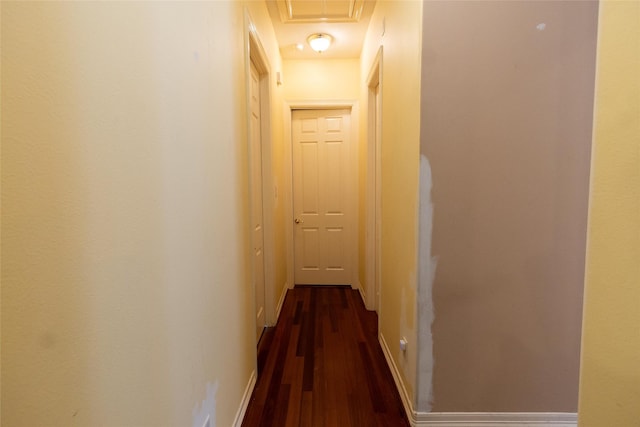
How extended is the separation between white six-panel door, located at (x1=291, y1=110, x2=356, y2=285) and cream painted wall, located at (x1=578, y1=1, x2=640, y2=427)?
10.00ft

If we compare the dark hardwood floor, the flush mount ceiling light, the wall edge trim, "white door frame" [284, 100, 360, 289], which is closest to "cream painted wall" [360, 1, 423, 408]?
the dark hardwood floor

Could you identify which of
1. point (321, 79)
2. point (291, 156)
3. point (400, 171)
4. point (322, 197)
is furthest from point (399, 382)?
point (321, 79)

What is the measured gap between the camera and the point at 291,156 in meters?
3.64

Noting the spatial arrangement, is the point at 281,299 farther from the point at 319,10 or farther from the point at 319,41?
the point at 319,10

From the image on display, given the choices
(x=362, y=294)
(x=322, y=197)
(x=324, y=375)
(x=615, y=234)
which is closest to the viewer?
(x=615, y=234)

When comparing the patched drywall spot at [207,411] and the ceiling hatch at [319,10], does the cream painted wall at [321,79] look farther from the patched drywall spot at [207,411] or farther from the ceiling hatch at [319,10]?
the patched drywall spot at [207,411]

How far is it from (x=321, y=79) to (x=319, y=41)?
576 mm

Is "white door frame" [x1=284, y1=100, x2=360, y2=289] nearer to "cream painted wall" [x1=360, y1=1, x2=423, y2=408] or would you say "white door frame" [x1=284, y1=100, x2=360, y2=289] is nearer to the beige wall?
"cream painted wall" [x1=360, y1=1, x2=423, y2=408]

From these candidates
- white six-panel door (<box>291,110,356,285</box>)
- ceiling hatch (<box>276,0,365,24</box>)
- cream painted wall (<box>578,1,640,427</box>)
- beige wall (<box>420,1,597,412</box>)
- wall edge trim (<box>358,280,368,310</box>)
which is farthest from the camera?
white six-panel door (<box>291,110,356,285</box>)

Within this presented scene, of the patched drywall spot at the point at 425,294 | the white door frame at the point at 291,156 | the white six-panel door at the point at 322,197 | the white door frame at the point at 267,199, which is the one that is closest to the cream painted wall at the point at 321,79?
the white door frame at the point at 291,156

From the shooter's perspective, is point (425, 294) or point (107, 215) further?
point (425, 294)

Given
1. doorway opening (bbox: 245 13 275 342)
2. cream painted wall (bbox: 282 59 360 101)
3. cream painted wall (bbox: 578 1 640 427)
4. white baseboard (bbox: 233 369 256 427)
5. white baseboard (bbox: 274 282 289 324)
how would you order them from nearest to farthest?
cream painted wall (bbox: 578 1 640 427), white baseboard (bbox: 233 369 256 427), doorway opening (bbox: 245 13 275 342), white baseboard (bbox: 274 282 289 324), cream painted wall (bbox: 282 59 360 101)

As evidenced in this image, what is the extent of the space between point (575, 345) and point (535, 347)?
20 cm

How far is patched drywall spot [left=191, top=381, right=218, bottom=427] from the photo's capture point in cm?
106
